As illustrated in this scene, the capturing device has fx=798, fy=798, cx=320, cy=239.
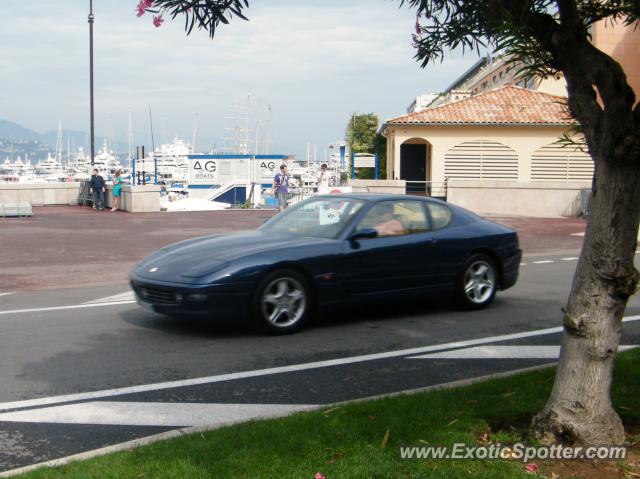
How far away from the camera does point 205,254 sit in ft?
27.1

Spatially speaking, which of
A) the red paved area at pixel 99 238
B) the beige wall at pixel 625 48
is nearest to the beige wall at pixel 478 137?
the beige wall at pixel 625 48

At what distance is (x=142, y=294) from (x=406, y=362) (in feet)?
9.48

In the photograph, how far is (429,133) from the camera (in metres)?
35.5

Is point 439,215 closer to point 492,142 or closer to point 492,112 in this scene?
point 492,142

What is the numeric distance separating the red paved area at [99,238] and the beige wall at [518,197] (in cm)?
173

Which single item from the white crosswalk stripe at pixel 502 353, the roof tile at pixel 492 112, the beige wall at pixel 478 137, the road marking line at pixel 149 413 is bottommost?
the road marking line at pixel 149 413

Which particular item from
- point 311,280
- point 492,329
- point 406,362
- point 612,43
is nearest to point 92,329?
point 311,280

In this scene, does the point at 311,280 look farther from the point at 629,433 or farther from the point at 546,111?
the point at 546,111

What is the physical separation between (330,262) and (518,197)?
2015 centimetres

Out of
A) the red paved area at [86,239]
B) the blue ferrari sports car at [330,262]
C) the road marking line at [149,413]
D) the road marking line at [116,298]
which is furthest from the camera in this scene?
the red paved area at [86,239]

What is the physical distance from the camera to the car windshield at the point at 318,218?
8.92 meters

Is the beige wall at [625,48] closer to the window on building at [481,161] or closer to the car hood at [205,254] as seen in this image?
the window on building at [481,161]

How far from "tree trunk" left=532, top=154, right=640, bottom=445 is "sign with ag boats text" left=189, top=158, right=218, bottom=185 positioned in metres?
49.4

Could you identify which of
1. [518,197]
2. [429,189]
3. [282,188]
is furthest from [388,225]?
[429,189]
